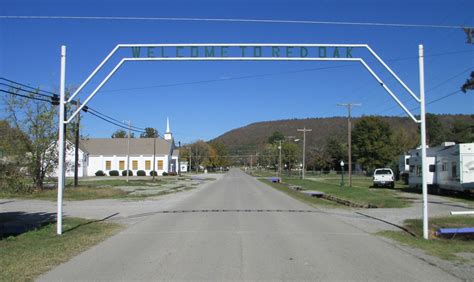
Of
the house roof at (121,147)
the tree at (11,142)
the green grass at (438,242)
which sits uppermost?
the house roof at (121,147)

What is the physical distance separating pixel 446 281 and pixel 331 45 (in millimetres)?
8207

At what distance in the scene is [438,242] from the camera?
12500 mm

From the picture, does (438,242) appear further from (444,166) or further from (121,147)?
(121,147)

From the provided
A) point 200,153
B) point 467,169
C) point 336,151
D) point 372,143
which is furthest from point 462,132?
point 200,153

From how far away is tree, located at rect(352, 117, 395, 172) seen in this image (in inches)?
4077

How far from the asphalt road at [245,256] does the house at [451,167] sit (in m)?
17.1

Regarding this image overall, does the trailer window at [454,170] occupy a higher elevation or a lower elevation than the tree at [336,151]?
lower

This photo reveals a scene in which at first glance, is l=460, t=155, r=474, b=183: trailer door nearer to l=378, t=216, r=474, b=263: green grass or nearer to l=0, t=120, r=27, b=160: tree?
l=378, t=216, r=474, b=263: green grass

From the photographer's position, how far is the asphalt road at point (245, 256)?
27.1 feet

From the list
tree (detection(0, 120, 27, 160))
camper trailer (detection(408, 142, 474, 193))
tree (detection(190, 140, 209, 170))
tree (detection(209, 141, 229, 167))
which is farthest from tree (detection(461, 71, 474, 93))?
tree (detection(209, 141, 229, 167))

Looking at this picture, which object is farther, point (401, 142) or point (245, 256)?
point (401, 142)

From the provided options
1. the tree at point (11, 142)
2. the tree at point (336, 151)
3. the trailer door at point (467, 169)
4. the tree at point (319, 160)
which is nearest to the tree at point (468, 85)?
the trailer door at point (467, 169)

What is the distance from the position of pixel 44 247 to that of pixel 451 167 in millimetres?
27805

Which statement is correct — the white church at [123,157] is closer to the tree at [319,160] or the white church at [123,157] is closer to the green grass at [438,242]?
the tree at [319,160]
